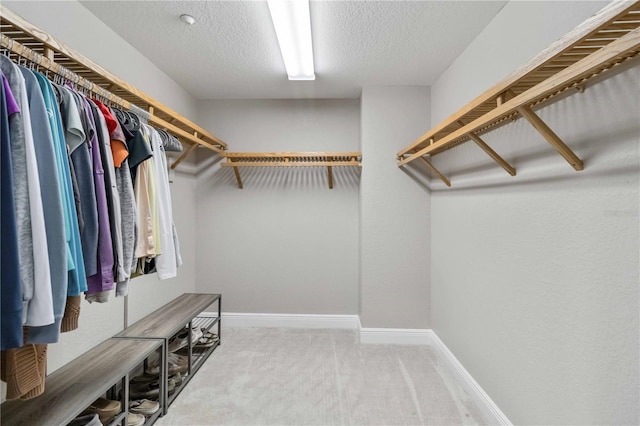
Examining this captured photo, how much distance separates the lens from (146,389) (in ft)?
6.88

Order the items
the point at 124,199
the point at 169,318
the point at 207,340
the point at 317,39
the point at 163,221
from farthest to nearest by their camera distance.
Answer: the point at 207,340
the point at 169,318
the point at 317,39
the point at 163,221
the point at 124,199

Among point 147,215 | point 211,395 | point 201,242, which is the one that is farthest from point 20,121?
point 201,242

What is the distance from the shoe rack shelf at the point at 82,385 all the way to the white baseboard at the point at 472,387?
202 cm

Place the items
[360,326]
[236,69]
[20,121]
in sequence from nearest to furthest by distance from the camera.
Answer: [20,121] < [236,69] < [360,326]

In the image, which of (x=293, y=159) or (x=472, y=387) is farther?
(x=293, y=159)

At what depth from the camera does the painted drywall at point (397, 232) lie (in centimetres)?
306

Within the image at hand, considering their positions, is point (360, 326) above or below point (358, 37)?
below

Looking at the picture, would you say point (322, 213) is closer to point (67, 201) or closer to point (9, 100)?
point (67, 201)

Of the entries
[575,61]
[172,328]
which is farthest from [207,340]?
[575,61]

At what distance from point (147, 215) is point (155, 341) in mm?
940

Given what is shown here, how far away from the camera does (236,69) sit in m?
2.69

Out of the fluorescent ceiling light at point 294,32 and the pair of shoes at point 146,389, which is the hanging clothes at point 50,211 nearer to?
the fluorescent ceiling light at point 294,32

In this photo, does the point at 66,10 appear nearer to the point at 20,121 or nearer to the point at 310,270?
the point at 20,121

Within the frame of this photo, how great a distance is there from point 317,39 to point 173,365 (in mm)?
2553
